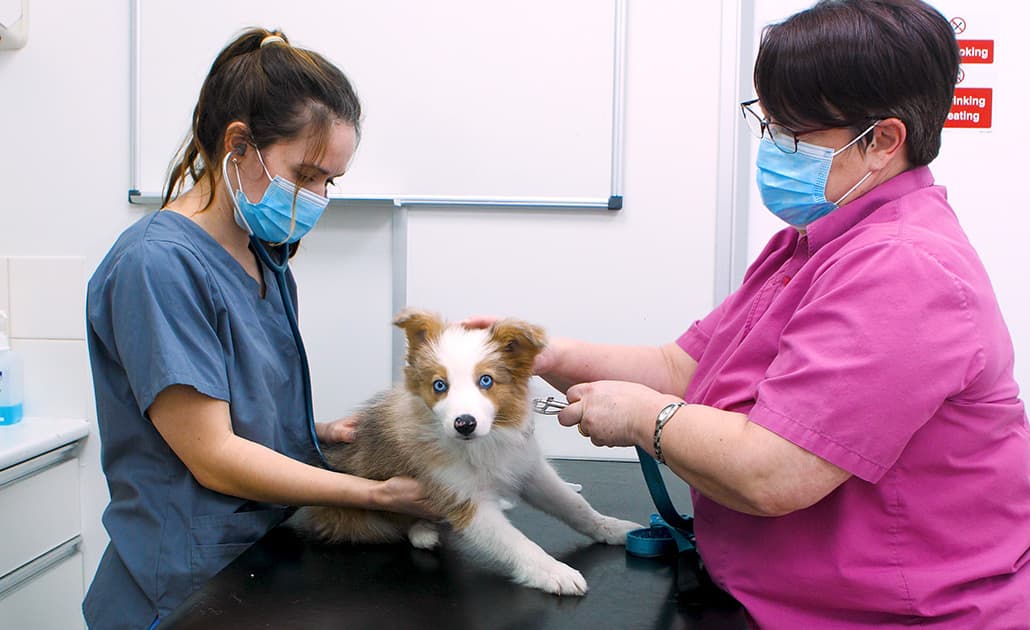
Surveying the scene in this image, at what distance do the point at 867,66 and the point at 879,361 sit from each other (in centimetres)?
41

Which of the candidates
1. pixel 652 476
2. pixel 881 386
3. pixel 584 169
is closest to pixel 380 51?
pixel 584 169

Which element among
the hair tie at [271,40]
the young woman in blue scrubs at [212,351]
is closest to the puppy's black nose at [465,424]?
the young woman in blue scrubs at [212,351]

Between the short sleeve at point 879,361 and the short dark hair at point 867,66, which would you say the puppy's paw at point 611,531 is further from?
the short dark hair at point 867,66

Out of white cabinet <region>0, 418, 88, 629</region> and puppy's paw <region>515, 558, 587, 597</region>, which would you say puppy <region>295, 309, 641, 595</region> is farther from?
white cabinet <region>0, 418, 88, 629</region>

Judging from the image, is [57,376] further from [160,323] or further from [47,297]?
[160,323]

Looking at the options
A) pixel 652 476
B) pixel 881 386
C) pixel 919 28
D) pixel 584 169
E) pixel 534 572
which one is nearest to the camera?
pixel 881 386

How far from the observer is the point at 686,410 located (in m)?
1.12

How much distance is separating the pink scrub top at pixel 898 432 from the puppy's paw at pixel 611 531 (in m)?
0.36

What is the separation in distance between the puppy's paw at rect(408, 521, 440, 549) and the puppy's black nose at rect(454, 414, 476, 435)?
27cm

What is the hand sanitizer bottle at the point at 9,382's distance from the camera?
2.54 metres

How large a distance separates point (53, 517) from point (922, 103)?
2572 millimetres

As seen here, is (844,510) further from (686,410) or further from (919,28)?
(919,28)

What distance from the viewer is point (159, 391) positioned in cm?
131

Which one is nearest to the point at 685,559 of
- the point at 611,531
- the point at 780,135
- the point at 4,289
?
the point at 611,531
